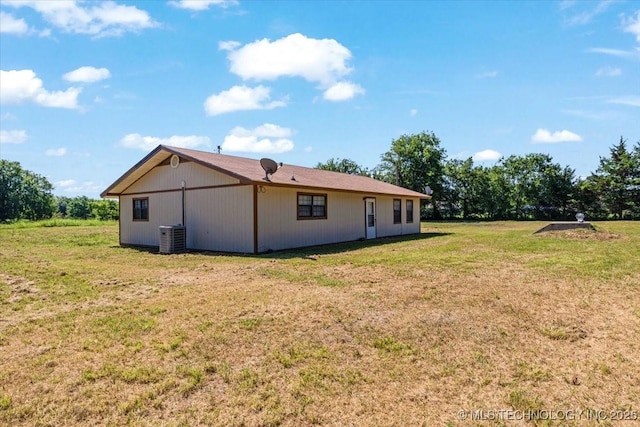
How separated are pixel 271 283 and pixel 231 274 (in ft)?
4.70

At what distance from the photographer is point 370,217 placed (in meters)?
17.2

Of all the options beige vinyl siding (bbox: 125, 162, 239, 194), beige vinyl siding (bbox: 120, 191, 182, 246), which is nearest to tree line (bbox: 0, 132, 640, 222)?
Result: beige vinyl siding (bbox: 120, 191, 182, 246)

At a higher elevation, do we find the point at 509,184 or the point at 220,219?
the point at 509,184

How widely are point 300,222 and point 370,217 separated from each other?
4828 millimetres

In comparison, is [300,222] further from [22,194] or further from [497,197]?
[22,194]

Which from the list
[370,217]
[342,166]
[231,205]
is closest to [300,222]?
[231,205]

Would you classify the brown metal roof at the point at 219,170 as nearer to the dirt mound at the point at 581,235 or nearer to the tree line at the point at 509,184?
the dirt mound at the point at 581,235

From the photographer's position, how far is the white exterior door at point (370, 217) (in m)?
17.0

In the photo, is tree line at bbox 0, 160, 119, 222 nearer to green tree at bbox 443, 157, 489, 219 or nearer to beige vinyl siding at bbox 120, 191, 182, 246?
beige vinyl siding at bbox 120, 191, 182, 246

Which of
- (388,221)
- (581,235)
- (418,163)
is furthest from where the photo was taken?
(418,163)

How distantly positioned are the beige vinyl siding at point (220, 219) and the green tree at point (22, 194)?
45988 mm

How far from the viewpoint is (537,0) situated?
935 cm

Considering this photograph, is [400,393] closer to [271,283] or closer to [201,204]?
[271,283]

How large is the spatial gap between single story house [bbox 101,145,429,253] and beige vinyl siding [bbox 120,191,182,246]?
4 centimetres
